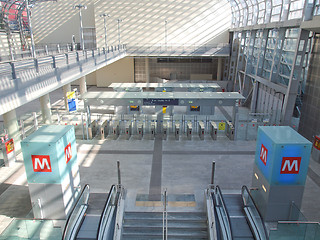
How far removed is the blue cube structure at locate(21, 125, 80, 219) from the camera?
7.52 metres

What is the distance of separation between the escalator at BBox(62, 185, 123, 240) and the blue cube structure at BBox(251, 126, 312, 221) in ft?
14.4

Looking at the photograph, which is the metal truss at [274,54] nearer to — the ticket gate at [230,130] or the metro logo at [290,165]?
the ticket gate at [230,130]

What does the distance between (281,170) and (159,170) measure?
214 inches

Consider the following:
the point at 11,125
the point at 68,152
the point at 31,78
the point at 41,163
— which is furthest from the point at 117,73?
the point at 41,163

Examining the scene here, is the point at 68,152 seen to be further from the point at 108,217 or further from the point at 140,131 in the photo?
the point at 140,131

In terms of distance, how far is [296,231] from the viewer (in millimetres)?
6355

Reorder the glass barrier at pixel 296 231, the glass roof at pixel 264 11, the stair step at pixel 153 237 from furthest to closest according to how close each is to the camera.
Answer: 1. the glass roof at pixel 264 11
2. the stair step at pixel 153 237
3. the glass barrier at pixel 296 231

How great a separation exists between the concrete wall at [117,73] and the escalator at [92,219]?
2518 centimetres

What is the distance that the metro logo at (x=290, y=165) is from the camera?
Result: 7.32 m

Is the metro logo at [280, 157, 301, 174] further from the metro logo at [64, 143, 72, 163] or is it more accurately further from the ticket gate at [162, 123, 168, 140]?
the ticket gate at [162, 123, 168, 140]

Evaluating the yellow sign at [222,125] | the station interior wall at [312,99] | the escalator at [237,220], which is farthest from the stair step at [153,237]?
the station interior wall at [312,99]

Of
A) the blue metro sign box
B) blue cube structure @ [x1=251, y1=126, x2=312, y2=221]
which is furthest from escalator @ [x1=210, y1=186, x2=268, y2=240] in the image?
the blue metro sign box

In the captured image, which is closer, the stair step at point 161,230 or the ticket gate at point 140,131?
the stair step at point 161,230

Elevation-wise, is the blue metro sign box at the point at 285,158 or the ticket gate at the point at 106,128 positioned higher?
the blue metro sign box at the point at 285,158
